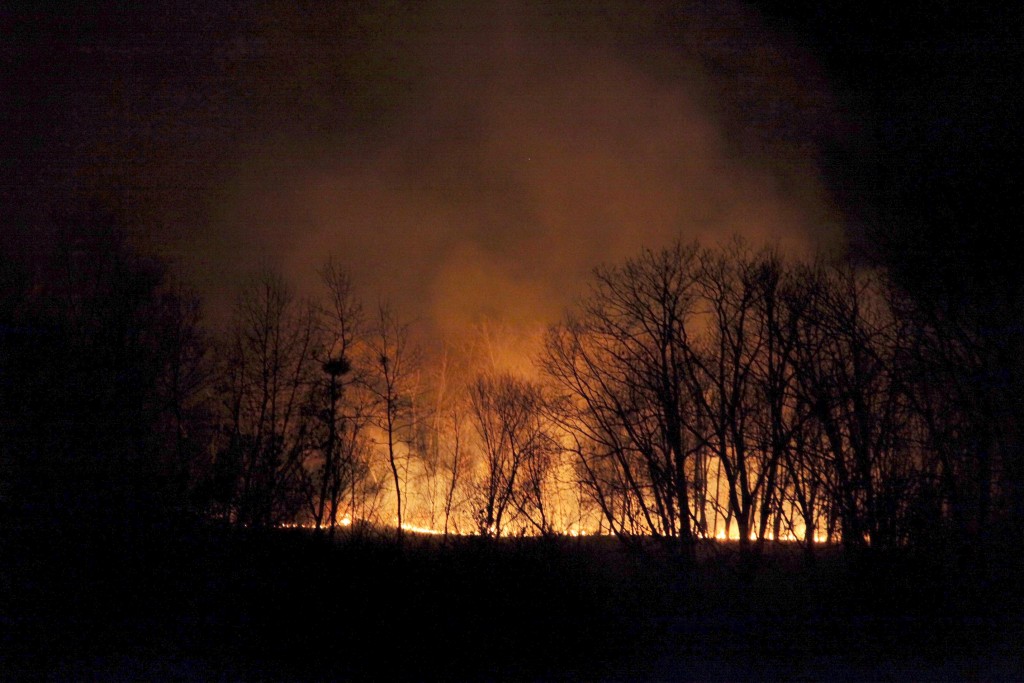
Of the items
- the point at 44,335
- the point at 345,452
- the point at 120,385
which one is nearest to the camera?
the point at 44,335

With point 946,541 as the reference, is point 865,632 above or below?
below

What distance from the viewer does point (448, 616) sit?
8.84 m

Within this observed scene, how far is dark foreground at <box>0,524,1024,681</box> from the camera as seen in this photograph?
27.9 ft

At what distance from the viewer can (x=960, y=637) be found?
1015 centimetres

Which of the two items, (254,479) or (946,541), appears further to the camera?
(254,479)

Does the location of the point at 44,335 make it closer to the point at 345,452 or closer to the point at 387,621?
the point at 345,452

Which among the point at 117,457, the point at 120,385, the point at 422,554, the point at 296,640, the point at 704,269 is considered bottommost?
the point at 296,640

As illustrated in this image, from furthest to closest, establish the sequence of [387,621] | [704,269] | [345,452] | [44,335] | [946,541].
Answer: [345,452]
[704,269]
[44,335]
[946,541]
[387,621]

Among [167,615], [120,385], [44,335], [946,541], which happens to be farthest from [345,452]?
[946,541]

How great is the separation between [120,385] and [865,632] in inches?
633

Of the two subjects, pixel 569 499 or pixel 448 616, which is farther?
pixel 569 499

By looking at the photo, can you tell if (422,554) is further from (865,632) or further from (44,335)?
(44,335)

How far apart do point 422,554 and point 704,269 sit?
38.3 feet

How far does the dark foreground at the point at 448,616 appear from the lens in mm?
8516
